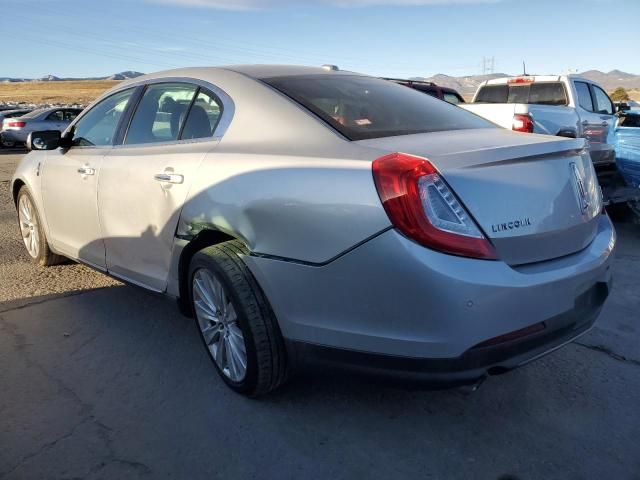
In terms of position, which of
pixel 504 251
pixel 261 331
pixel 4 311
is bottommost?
pixel 4 311

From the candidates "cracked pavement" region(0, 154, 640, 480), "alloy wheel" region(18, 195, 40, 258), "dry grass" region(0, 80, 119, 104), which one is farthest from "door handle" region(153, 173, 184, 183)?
"dry grass" region(0, 80, 119, 104)

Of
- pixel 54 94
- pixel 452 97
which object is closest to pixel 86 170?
pixel 452 97

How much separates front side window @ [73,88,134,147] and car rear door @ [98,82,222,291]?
27 cm

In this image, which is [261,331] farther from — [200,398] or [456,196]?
[456,196]

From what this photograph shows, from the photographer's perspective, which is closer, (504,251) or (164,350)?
(504,251)

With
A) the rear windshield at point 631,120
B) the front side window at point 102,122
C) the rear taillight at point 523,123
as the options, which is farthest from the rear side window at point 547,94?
the front side window at point 102,122

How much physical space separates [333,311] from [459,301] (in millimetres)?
538

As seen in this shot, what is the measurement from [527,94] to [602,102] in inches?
61.1

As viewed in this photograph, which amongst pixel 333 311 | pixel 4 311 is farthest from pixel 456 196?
pixel 4 311

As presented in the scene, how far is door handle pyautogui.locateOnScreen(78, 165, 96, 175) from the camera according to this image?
3.91m

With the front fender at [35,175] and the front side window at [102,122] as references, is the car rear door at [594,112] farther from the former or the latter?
the front fender at [35,175]

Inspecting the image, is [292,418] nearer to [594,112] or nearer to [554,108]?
[554,108]

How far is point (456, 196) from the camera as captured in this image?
2.22 m

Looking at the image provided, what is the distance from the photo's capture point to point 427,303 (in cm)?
217
